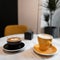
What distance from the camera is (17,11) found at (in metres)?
2.49

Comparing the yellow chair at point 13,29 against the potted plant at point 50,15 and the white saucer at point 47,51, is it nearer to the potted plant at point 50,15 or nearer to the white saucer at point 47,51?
the potted plant at point 50,15

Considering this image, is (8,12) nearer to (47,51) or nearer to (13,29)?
(13,29)

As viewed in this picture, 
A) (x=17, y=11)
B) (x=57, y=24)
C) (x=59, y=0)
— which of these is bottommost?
(x=57, y=24)

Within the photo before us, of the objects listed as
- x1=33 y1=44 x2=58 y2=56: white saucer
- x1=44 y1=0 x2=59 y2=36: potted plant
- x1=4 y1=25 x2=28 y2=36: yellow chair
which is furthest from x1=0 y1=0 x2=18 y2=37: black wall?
x1=33 y1=44 x2=58 y2=56: white saucer

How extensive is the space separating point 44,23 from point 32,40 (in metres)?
0.95

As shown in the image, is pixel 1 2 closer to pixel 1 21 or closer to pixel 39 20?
pixel 1 21

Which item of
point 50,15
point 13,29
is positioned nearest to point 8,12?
point 13,29

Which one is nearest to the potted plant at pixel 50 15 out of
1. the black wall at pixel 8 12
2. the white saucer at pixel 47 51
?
the black wall at pixel 8 12

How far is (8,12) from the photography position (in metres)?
2.52

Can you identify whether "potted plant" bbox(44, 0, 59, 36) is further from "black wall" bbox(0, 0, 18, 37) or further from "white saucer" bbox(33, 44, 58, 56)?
"white saucer" bbox(33, 44, 58, 56)

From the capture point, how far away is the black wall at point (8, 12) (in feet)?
8.11

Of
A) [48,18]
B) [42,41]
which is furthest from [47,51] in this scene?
[48,18]

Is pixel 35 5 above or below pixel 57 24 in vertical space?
above

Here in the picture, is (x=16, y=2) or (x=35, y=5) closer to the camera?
(x=35, y=5)
